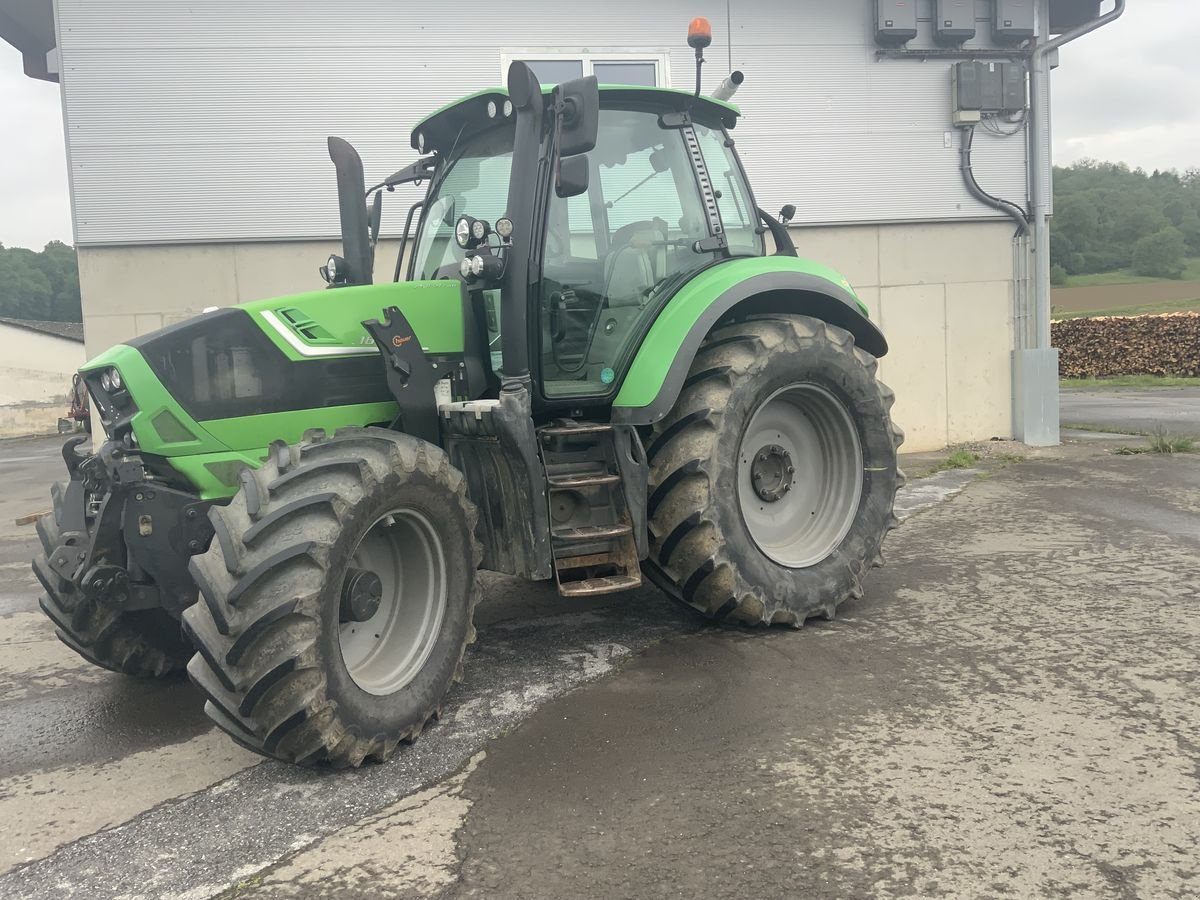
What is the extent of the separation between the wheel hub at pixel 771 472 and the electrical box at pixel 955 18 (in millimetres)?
7631

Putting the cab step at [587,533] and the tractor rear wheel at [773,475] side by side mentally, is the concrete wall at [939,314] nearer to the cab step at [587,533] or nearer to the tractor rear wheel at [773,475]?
the tractor rear wheel at [773,475]

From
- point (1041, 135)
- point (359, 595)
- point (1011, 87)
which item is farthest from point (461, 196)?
point (1041, 135)

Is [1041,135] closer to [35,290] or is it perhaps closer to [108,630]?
[108,630]

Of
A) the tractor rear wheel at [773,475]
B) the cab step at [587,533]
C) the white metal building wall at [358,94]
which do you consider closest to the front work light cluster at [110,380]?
the cab step at [587,533]

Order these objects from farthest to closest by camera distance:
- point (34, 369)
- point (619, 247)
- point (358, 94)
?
point (34, 369) → point (358, 94) → point (619, 247)

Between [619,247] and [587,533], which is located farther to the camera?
[619,247]

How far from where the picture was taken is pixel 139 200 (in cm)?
945

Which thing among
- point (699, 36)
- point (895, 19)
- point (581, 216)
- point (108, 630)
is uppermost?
point (895, 19)

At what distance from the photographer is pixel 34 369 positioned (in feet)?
106

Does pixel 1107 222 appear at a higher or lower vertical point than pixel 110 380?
higher

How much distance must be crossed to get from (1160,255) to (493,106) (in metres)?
54.9

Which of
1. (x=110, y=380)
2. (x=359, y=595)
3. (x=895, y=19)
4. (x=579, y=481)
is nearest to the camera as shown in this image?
(x=359, y=595)

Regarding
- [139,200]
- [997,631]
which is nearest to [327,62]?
[139,200]

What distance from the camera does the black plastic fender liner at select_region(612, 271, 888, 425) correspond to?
4297 millimetres
